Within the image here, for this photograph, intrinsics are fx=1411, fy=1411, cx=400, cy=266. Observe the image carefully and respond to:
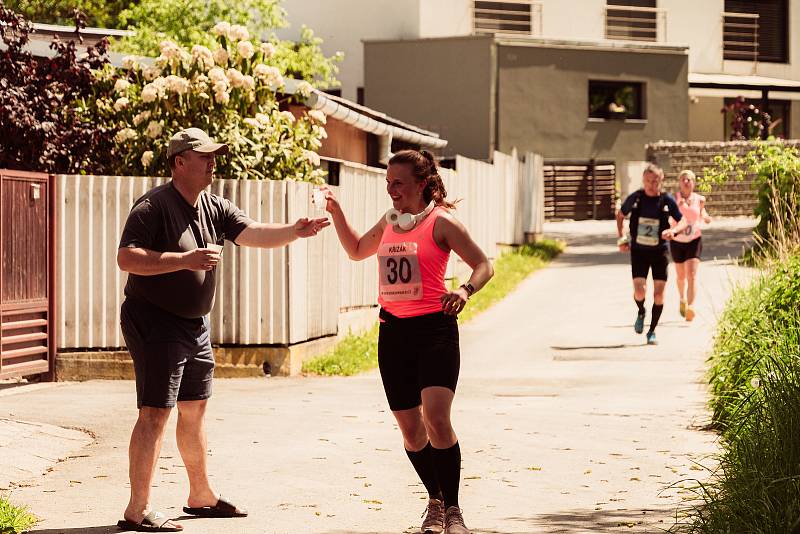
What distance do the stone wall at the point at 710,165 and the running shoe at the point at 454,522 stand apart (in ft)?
110

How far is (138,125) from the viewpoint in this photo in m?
14.1

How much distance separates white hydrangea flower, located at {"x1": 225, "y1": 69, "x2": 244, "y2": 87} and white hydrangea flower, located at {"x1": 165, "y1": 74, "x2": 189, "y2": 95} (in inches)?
21.2

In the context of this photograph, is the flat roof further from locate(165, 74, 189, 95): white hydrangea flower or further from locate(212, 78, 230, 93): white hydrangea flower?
locate(165, 74, 189, 95): white hydrangea flower

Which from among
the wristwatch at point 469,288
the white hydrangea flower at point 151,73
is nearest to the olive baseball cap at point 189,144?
the wristwatch at point 469,288

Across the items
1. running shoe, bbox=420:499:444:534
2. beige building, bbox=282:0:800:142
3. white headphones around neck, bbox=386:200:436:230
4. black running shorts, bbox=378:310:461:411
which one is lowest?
running shoe, bbox=420:499:444:534

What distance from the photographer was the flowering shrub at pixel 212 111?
1377 centimetres

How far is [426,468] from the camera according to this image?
677cm

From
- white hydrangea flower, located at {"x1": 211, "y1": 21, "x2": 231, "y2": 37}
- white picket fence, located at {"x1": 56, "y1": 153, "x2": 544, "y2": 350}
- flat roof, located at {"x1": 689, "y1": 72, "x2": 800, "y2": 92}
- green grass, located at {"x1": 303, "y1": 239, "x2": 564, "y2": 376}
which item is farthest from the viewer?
flat roof, located at {"x1": 689, "y1": 72, "x2": 800, "y2": 92}

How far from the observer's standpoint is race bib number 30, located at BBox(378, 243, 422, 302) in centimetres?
657

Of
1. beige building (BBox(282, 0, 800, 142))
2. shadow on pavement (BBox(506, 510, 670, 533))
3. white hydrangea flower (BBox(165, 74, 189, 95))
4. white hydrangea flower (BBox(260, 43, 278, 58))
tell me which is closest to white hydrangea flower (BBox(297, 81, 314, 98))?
white hydrangea flower (BBox(260, 43, 278, 58))

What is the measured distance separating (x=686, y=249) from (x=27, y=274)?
828cm

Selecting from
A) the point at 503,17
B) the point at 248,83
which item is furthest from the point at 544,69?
the point at 248,83

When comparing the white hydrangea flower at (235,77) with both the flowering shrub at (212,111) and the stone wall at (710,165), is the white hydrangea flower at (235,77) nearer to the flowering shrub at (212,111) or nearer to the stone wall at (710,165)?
the flowering shrub at (212,111)

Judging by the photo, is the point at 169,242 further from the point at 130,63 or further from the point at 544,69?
the point at 544,69
